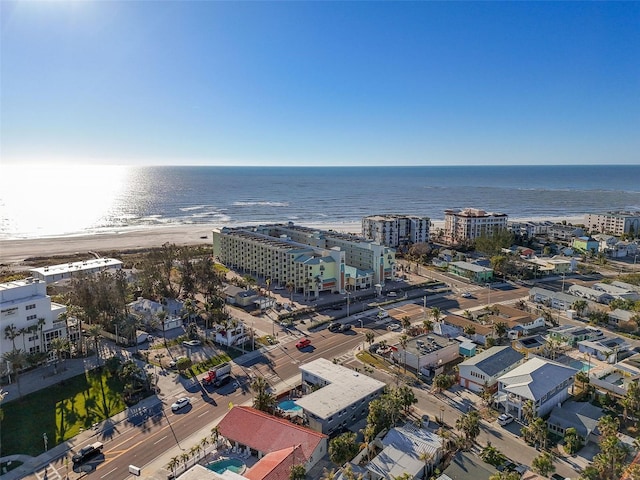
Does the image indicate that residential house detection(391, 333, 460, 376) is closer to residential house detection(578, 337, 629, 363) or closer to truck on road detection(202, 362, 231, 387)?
residential house detection(578, 337, 629, 363)

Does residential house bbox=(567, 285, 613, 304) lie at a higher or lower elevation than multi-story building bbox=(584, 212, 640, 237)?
lower

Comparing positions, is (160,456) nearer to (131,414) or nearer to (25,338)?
(131,414)

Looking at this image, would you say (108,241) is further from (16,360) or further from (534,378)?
(534,378)

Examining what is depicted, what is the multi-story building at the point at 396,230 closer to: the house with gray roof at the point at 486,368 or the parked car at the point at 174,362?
the house with gray roof at the point at 486,368

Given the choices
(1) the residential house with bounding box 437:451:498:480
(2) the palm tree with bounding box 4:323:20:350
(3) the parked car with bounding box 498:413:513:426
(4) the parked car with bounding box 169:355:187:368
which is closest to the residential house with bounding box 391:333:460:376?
(3) the parked car with bounding box 498:413:513:426

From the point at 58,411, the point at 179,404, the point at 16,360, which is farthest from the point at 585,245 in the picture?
the point at 16,360

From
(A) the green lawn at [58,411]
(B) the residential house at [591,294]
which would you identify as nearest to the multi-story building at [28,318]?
(A) the green lawn at [58,411]
